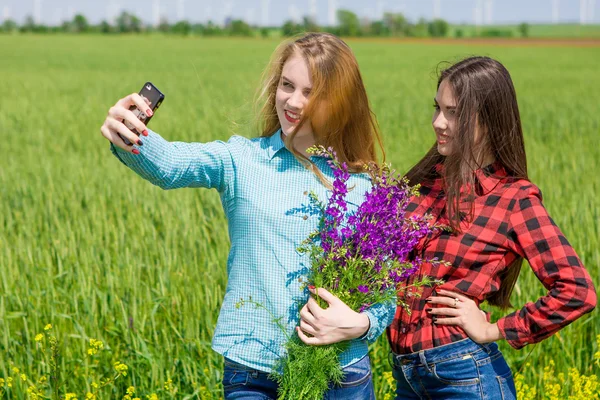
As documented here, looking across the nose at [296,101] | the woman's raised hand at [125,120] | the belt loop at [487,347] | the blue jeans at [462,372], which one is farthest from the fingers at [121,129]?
the belt loop at [487,347]

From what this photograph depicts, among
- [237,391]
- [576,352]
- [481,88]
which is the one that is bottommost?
[576,352]

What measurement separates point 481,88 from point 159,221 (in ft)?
10.0

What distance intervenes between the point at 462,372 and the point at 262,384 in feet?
1.63

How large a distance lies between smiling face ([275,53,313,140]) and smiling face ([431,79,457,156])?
1.16ft

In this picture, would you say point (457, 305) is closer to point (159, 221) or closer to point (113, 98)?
point (159, 221)

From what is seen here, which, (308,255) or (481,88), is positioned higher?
(481,88)

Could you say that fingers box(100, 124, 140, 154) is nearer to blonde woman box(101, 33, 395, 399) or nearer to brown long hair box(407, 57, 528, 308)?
blonde woman box(101, 33, 395, 399)

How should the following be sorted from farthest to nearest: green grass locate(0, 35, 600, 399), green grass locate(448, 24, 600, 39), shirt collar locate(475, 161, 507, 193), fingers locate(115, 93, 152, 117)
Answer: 1. green grass locate(448, 24, 600, 39)
2. green grass locate(0, 35, 600, 399)
3. shirt collar locate(475, 161, 507, 193)
4. fingers locate(115, 93, 152, 117)

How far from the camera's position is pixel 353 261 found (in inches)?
63.5

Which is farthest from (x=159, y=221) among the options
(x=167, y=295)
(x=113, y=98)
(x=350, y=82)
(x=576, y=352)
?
(x=113, y=98)

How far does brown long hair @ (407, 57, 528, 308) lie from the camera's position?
75.5 inches

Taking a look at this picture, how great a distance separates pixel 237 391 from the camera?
1749 mm

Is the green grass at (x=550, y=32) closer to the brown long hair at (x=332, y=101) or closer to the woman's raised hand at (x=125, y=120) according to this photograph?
the brown long hair at (x=332, y=101)

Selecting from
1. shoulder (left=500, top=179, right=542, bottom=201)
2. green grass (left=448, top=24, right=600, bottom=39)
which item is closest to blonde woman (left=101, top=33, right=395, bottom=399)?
shoulder (left=500, top=179, right=542, bottom=201)
